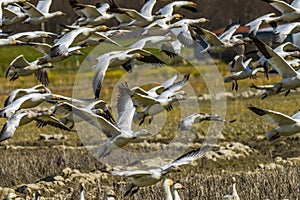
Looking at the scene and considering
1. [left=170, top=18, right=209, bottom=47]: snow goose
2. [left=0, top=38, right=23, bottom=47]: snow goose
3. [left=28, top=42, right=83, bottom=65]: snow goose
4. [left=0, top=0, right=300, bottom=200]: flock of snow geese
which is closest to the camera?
[left=0, top=0, right=300, bottom=200]: flock of snow geese

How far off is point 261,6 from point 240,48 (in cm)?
4911

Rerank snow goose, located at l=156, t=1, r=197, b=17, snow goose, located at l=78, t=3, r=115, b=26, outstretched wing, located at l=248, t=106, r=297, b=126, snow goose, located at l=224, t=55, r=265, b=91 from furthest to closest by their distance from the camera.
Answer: snow goose, located at l=156, t=1, r=197, b=17 < snow goose, located at l=78, t=3, r=115, b=26 < snow goose, located at l=224, t=55, r=265, b=91 < outstretched wing, located at l=248, t=106, r=297, b=126

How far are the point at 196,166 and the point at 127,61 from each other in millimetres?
3539

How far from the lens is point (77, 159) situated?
17.2m

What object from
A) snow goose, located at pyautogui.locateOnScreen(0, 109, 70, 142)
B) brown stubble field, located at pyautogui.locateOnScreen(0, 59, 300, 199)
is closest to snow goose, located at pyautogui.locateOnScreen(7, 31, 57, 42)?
snow goose, located at pyautogui.locateOnScreen(0, 109, 70, 142)

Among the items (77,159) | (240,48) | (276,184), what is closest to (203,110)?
(77,159)

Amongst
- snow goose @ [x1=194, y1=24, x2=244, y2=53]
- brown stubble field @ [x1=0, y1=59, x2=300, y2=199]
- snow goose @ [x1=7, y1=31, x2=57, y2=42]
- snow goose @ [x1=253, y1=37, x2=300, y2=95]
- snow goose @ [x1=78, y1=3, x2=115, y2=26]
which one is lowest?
brown stubble field @ [x1=0, y1=59, x2=300, y2=199]

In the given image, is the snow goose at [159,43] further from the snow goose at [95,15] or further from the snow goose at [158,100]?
the snow goose at [95,15]

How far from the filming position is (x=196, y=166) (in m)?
16.3

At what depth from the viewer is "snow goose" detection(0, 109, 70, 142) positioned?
11.2 metres

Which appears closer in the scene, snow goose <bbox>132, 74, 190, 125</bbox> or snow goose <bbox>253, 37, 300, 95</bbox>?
snow goose <bbox>253, 37, 300, 95</bbox>

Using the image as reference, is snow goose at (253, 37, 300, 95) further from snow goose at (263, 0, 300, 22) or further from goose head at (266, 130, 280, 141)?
snow goose at (263, 0, 300, 22)

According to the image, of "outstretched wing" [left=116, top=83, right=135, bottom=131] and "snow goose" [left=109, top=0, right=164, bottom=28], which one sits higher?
"snow goose" [left=109, top=0, right=164, bottom=28]

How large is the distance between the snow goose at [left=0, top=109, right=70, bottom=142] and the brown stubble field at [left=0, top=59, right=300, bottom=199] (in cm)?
112
